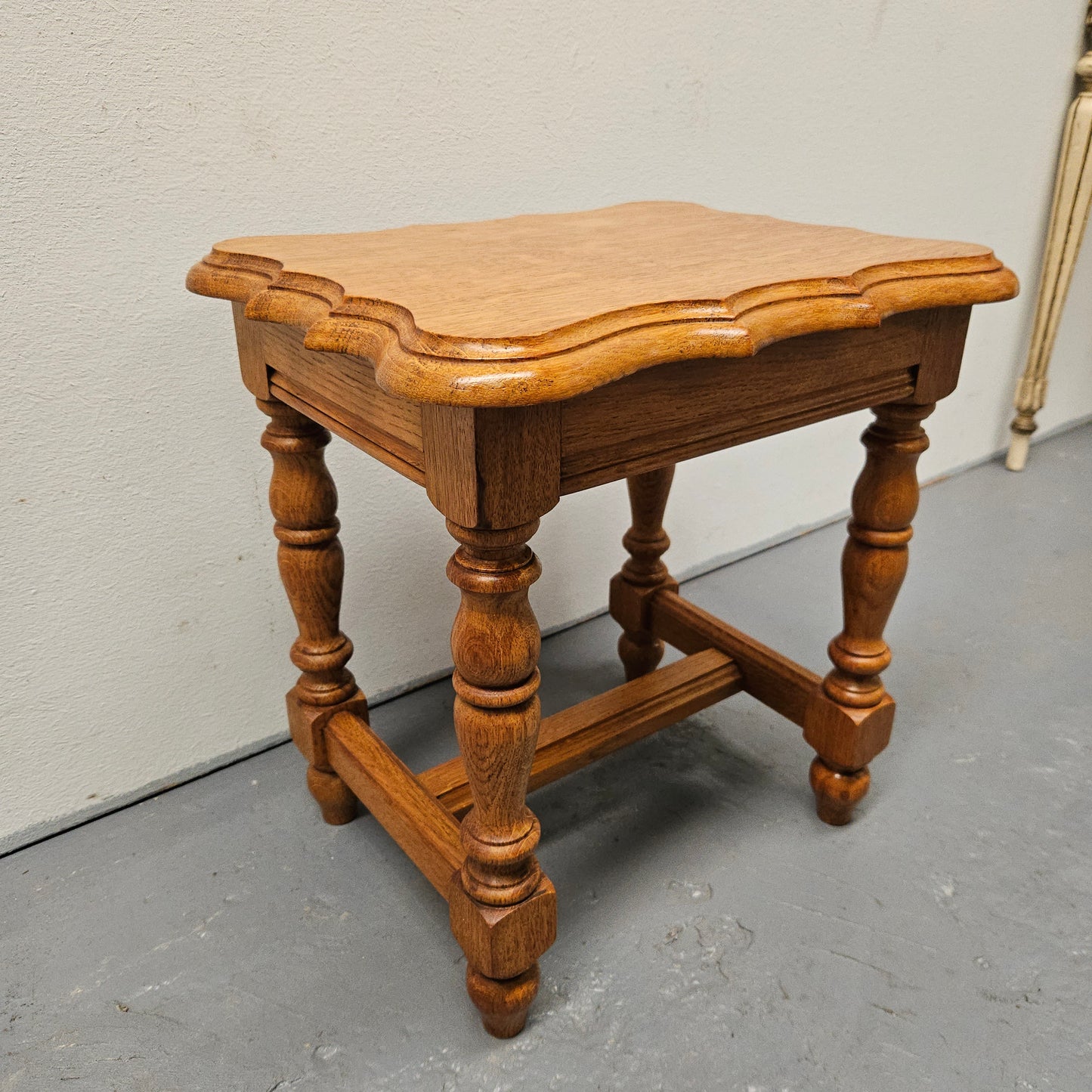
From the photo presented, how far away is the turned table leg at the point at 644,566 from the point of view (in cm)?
128

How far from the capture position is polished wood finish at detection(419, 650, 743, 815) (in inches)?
39.6

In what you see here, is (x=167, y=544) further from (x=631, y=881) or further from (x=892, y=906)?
(x=892, y=906)

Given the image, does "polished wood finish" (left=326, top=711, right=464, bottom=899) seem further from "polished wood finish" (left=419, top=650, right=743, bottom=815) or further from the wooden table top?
the wooden table top

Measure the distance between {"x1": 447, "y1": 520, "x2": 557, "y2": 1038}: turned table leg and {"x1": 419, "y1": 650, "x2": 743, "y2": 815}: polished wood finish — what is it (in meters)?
0.17

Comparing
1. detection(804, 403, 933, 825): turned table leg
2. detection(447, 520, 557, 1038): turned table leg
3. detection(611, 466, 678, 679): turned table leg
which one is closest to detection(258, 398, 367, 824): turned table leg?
detection(447, 520, 557, 1038): turned table leg

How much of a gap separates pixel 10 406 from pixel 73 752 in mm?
439

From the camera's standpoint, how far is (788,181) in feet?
5.40

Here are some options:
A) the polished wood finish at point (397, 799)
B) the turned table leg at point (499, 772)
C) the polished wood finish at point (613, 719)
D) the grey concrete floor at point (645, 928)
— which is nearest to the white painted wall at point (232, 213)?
the grey concrete floor at point (645, 928)

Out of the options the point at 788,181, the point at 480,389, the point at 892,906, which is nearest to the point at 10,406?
the point at 480,389

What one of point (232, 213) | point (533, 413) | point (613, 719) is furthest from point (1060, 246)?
point (533, 413)

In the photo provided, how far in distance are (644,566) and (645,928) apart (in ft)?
1.70

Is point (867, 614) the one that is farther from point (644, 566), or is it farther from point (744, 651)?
point (644, 566)

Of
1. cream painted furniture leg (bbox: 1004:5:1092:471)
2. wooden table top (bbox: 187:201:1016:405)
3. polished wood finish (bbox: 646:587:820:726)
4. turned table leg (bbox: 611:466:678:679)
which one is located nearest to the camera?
wooden table top (bbox: 187:201:1016:405)

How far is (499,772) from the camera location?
0.74 metres
